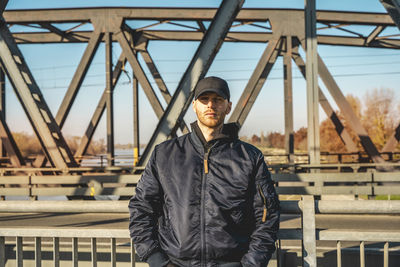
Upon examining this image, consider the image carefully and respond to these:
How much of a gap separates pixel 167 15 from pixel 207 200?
1280 cm

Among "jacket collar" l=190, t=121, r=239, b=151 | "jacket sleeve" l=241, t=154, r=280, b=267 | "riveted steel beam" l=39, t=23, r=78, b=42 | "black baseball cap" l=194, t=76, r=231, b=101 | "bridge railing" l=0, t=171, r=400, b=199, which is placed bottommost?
"jacket sleeve" l=241, t=154, r=280, b=267

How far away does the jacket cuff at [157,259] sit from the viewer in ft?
7.12

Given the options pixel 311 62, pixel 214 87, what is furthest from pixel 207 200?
pixel 311 62

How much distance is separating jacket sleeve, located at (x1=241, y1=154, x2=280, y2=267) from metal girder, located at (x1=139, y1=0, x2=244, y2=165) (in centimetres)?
384

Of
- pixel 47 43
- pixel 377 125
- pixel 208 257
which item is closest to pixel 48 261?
pixel 208 257

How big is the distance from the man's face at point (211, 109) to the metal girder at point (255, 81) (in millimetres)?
11161

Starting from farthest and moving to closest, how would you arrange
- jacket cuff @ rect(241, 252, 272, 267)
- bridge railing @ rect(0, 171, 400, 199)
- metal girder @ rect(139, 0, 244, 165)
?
bridge railing @ rect(0, 171, 400, 199), metal girder @ rect(139, 0, 244, 165), jacket cuff @ rect(241, 252, 272, 267)

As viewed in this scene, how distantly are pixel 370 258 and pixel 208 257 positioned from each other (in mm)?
3109

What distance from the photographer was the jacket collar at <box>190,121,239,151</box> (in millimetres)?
2295

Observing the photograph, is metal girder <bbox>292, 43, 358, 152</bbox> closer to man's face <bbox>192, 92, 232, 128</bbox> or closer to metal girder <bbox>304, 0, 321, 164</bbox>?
metal girder <bbox>304, 0, 321, 164</bbox>

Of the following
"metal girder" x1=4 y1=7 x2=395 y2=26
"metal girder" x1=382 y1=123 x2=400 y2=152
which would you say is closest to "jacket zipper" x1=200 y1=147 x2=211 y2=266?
"metal girder" x1=4 y1=7 x2=395 y2=26

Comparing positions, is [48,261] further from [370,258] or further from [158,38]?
[158,38]

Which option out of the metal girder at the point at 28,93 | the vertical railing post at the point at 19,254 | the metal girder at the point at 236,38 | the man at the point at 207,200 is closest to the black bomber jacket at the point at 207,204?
the man at the point at 207,200

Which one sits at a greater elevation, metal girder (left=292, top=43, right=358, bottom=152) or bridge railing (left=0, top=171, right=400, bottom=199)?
metal girder (left=292, top=43, right=358, bottom=152)
